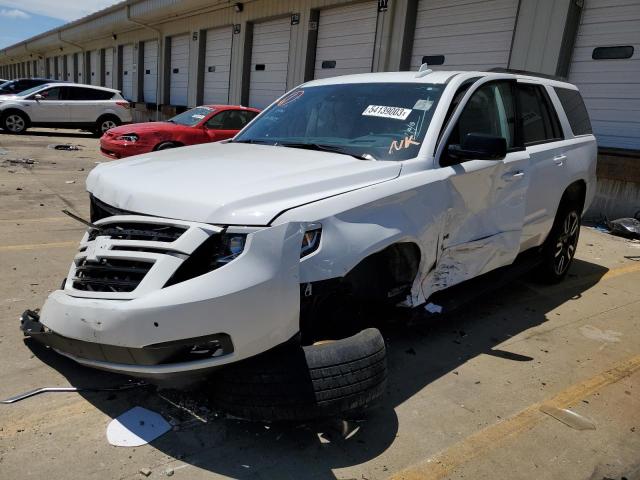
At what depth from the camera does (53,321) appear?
2.53 meters

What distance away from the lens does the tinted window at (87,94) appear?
59.8 ft

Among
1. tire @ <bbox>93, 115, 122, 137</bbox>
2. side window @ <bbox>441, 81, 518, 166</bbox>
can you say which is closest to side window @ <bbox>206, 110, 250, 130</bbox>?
side window @ <bbox>441, 81, 518, 166</bbox>

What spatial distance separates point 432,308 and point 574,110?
10.4 ft

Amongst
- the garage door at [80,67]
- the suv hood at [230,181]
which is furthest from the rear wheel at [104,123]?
the garage door at [80,67]

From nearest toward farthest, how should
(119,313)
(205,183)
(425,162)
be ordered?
(119,313), (205,183), (425,162)

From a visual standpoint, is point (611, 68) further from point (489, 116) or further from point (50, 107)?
point (50, 107)

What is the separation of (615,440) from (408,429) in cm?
113

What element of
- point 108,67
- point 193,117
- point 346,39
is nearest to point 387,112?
point 193,117

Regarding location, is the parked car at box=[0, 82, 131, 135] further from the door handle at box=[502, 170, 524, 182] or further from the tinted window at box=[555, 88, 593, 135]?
the door handle at box=[502, 170, 524, 182]

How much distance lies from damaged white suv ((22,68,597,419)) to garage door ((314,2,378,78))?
10.1 m

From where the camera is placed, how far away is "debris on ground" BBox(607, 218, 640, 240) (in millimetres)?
8102

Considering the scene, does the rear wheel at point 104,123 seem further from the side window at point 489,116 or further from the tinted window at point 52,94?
the side window at point 489,116

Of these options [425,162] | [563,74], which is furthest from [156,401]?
[563,74]

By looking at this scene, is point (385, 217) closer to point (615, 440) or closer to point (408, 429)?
point (408, 429)
